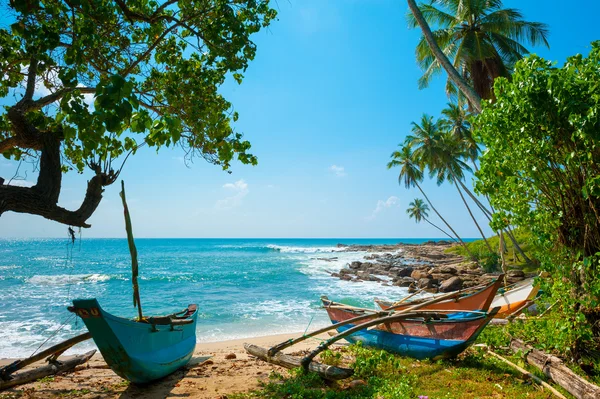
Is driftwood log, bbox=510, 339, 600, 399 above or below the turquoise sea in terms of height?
above

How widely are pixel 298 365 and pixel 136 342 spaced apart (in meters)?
2.83

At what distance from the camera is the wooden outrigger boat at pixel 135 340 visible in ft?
16.3

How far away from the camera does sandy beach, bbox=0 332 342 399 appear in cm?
558

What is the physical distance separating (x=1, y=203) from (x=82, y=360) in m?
4.91

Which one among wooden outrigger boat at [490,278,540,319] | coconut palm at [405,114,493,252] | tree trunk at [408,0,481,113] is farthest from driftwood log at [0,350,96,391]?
coconut palm at [405,114,493,252]

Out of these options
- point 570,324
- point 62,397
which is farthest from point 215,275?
point 570,324

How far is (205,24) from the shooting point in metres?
5.79

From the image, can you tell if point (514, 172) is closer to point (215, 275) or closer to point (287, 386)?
point (287, 386)

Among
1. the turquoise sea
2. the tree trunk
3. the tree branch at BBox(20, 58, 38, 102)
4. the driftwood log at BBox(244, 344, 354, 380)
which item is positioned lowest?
the turquoise sea

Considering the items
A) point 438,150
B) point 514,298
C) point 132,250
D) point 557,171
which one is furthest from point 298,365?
point 438,150

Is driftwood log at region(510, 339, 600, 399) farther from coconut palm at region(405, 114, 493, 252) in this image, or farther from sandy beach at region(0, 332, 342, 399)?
coconut palm at region(405, 114, 493, 252)

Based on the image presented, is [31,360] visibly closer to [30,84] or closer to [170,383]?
[170,383]

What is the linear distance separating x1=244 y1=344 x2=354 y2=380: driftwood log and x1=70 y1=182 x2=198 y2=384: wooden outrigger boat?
1.59 metres

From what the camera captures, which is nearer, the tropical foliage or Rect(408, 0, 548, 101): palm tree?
the tropical foliage
